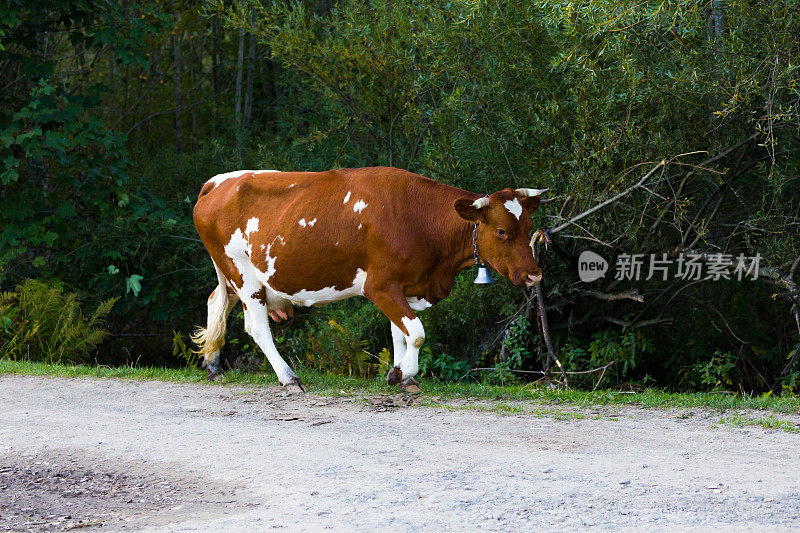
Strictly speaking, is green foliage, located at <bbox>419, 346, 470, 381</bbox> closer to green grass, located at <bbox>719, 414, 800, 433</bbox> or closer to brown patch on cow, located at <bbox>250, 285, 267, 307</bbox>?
brown patch on cow, located at <bbox>250, 285, 267, 307</bbox>

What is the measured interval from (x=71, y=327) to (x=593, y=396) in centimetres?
680

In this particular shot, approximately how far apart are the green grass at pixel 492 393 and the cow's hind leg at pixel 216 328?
0.53 ft

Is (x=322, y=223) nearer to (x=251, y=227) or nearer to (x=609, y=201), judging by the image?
(x=251, y=227)

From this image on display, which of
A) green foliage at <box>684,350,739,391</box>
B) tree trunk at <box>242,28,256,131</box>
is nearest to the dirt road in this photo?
green foliage at <box>684,350,739,391</box>

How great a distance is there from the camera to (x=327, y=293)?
325 inches

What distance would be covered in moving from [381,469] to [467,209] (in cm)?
287

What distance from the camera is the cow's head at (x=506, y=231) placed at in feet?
25.0

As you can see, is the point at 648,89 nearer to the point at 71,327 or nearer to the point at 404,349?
the point at 404,349

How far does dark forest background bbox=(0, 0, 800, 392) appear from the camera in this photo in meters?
8.51

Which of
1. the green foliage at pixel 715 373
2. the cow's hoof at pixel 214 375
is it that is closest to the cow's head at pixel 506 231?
the green foliage at pixel 715 373

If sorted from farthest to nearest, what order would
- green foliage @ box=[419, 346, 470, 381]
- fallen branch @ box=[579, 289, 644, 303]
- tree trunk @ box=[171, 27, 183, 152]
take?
tree trunk @ box=[171, 27, 183, 152] → green foliage @ box=[419, 346, 470, 381] → fallen branch @ box=[579, 289, 644, 303]

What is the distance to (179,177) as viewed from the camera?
15.1 meters

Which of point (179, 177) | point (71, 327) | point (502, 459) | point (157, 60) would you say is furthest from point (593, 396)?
point (157, 60)

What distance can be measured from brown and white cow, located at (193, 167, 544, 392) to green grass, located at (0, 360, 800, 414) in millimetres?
371
